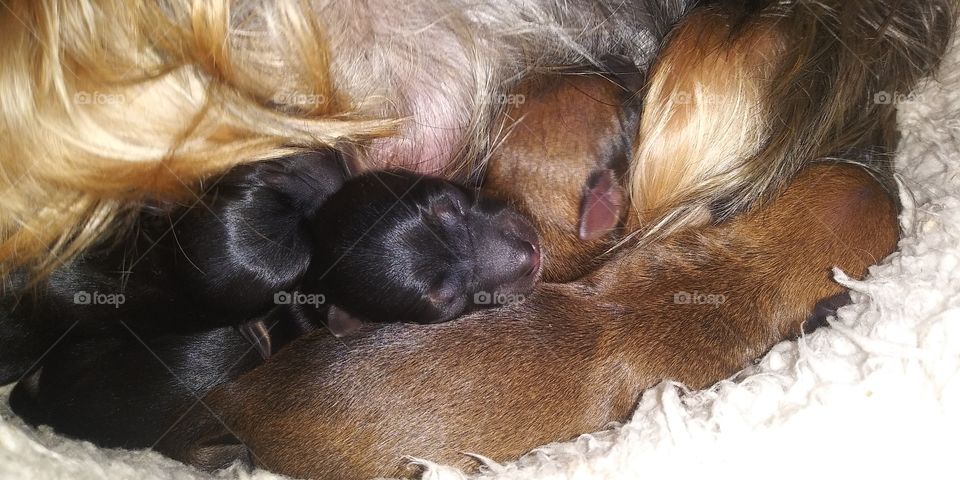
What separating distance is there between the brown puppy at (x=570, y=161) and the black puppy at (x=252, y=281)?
44 mm

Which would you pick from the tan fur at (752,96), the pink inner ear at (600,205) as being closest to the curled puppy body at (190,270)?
the pink inner ear at (600,205)

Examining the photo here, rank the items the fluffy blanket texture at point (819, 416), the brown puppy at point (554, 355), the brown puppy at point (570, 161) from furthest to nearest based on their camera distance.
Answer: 1. the brown puppy at point (570, 161)
2. the brown puppy at point (554, 355)
3. the fluffy blanket texture at point (819, 416)

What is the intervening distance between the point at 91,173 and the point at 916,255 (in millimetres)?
1086

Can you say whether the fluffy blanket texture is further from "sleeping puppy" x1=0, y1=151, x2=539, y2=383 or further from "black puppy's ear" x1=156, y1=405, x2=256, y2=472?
"sleeping puppy" x1=0, y1=151, x2=539, y2=383

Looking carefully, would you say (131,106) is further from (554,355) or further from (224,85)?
(554,355)

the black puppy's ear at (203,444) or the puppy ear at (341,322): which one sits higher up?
the puppy ear at (341,322)

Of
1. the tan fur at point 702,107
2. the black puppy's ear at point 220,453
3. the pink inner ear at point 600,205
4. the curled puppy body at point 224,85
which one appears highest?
the curled puppy body at point 224,85

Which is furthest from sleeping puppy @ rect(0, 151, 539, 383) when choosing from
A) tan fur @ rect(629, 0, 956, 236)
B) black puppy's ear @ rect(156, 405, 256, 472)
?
tan fur @ rect(629, 0, 956, 236)

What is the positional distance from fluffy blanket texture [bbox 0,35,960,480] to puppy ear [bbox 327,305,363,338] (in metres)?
0.21

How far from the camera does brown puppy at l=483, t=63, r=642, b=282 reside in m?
1.16

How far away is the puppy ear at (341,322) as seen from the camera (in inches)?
43.5

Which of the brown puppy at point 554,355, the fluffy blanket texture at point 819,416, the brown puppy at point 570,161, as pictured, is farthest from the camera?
the brown puppy at point 570,161

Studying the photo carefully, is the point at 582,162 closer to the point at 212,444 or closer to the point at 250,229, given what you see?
the point at 250,229

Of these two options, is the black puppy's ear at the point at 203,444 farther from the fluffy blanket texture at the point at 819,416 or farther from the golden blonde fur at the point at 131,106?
the golden blonde fur at the point at 131,106
